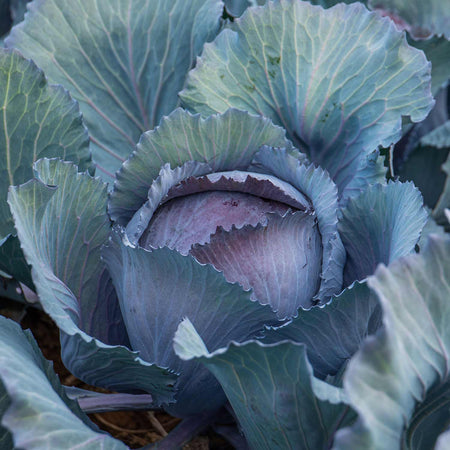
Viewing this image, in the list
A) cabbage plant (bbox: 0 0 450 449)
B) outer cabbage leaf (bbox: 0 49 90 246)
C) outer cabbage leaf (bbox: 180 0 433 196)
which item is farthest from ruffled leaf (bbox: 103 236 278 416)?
outer cabbage leaf (bbox: 180 0 433 196)

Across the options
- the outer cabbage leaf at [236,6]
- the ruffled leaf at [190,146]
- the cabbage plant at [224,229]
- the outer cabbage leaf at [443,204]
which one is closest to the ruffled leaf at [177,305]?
the cabbage plant at [224,229]

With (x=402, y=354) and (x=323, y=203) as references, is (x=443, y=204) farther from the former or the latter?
(x=402, y=354)

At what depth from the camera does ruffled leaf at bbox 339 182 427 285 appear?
0.85m

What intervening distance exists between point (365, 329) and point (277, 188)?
0.79 ft

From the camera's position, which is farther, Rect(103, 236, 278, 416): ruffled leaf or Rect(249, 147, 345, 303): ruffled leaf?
Rect(249, 147, 345, 303): ruffled leaf

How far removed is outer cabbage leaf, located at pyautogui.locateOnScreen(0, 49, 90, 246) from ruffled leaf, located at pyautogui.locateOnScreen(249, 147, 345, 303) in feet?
1.08

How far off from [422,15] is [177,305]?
1308mm

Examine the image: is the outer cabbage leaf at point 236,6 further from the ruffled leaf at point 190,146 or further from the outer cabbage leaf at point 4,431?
the outer cabbage leaf at point 4,431

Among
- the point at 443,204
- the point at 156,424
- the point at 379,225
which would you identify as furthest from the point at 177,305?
the point at 443,204

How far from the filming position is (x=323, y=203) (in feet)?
3.11

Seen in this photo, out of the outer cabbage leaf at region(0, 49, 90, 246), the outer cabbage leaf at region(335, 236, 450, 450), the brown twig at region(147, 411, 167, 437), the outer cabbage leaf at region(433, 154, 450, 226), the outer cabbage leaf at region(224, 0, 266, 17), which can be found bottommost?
the brown twig at region(147, 411, 167, 437)

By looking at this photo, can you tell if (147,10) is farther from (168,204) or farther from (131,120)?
(168,204)

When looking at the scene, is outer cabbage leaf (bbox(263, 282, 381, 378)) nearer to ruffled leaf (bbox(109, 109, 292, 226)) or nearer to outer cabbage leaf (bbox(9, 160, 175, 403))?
outer cabbage leaf (bbox(9, 160, 175, 403))

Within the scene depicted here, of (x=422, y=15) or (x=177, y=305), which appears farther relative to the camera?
(x=422, y=15)
